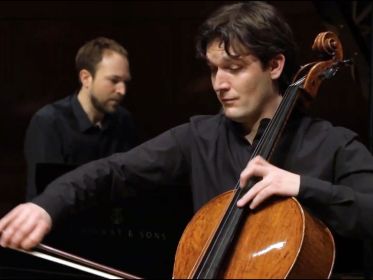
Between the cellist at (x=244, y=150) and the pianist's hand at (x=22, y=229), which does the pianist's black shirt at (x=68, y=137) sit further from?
the pianist's hand at (x=22, y=229)

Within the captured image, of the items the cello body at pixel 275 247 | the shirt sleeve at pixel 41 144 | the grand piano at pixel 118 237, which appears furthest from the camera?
the shirt sleeve at pixel 41 144

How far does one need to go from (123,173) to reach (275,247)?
45cm

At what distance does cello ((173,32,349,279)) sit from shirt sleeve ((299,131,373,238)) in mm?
62

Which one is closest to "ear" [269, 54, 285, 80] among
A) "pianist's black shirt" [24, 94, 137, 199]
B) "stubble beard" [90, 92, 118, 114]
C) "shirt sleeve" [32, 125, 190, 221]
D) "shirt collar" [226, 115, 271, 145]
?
"shirt collar" [226, 115, 271, 145]

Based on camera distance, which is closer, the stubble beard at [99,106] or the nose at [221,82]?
the nose at [221,82]

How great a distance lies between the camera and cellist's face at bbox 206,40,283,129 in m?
1.43

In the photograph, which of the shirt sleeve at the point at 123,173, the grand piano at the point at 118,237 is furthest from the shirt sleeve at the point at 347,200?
the grand piano at the point at 118,237

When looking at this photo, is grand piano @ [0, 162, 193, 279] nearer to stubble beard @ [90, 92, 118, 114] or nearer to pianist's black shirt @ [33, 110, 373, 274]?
pianist's black shirt @ [33, 110, 373, 274]

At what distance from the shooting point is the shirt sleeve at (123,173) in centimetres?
134

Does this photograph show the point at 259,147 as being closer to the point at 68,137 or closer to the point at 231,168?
the point at 231,168

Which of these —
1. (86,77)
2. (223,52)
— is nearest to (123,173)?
(223,52)

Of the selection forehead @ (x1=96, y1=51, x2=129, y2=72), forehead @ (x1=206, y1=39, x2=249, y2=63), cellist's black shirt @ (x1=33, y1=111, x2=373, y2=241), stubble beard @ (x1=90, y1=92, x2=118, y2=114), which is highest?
forehead @ (x1=96, y1=51, x2=129, y2=72)

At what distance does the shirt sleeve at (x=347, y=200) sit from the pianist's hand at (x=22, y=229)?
46cm

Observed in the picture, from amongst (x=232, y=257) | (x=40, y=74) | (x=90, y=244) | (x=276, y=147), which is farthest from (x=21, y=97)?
(x=232, y=257)
